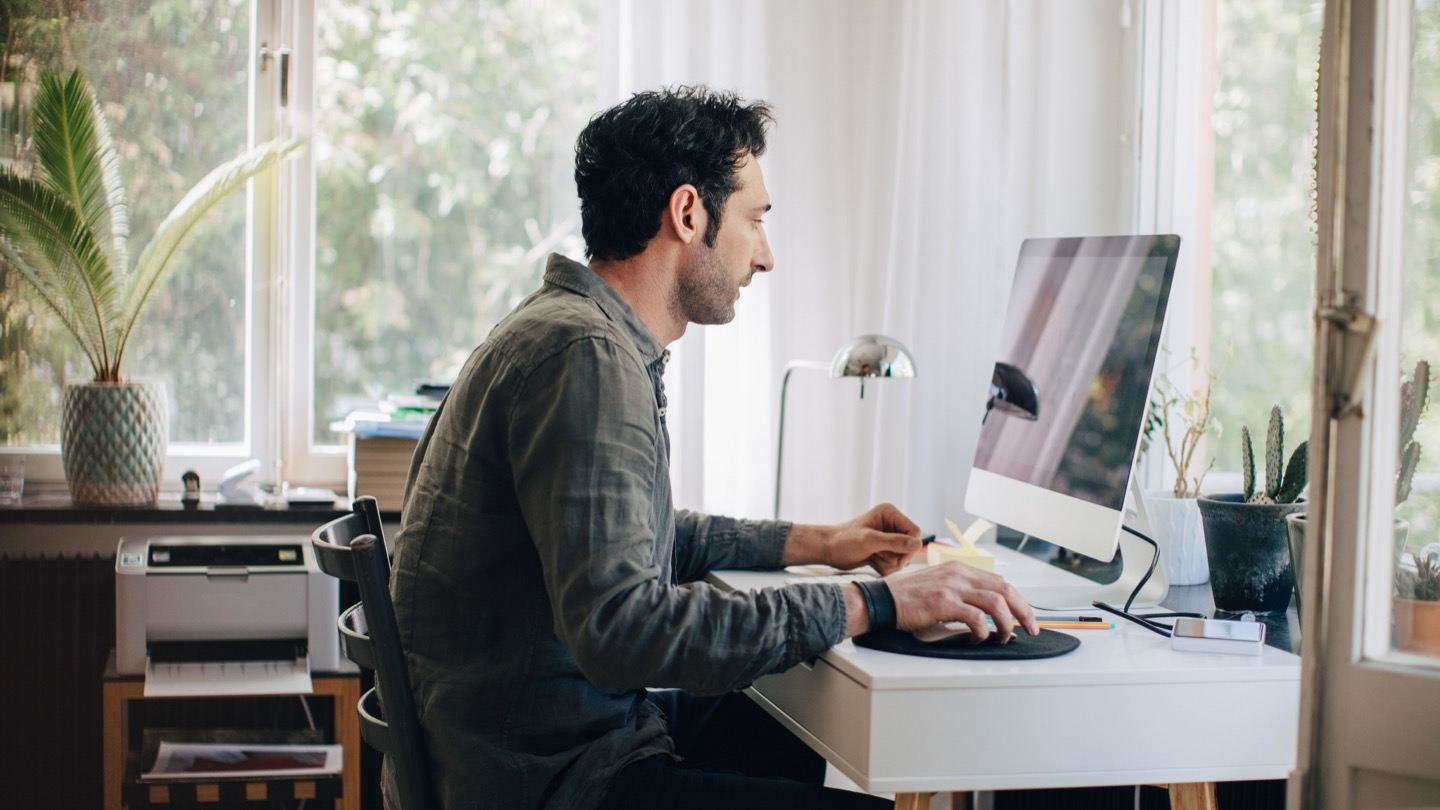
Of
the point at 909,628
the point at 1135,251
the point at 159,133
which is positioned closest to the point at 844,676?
the point at 909,628

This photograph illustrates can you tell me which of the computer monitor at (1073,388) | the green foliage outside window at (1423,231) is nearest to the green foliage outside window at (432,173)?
the computer monitor at (1073,388)

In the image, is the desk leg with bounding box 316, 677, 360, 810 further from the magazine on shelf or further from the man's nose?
the man's nose

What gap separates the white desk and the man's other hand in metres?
0.40

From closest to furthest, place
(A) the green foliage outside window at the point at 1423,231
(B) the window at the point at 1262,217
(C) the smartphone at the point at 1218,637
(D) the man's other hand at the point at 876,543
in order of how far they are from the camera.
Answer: (A) the green foliage outside window at the point at 1423,231 < (C) the smartphone at the point at 1218,637 < (D) the man's other hand at the point at 876,543 < (B) the window at the point at 1262,217

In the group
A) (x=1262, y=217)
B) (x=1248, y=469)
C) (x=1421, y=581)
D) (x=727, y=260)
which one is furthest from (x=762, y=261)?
(x=1262, y=217)

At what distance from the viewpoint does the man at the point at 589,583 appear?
1.32 m

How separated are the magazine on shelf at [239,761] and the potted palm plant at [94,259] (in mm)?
523

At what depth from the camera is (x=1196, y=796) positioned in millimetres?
1524

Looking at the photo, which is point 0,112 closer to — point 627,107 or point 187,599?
point 187,599

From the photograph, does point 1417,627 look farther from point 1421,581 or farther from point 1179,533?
point 1179,533

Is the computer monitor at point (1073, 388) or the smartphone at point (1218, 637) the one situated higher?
the computer monitor at point (1073, 388)

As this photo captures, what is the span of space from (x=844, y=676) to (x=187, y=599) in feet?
4.83

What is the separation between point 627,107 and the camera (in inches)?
67.3

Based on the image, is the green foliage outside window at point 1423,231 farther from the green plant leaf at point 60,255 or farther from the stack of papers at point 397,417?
the green plant leaf at point 60,255
